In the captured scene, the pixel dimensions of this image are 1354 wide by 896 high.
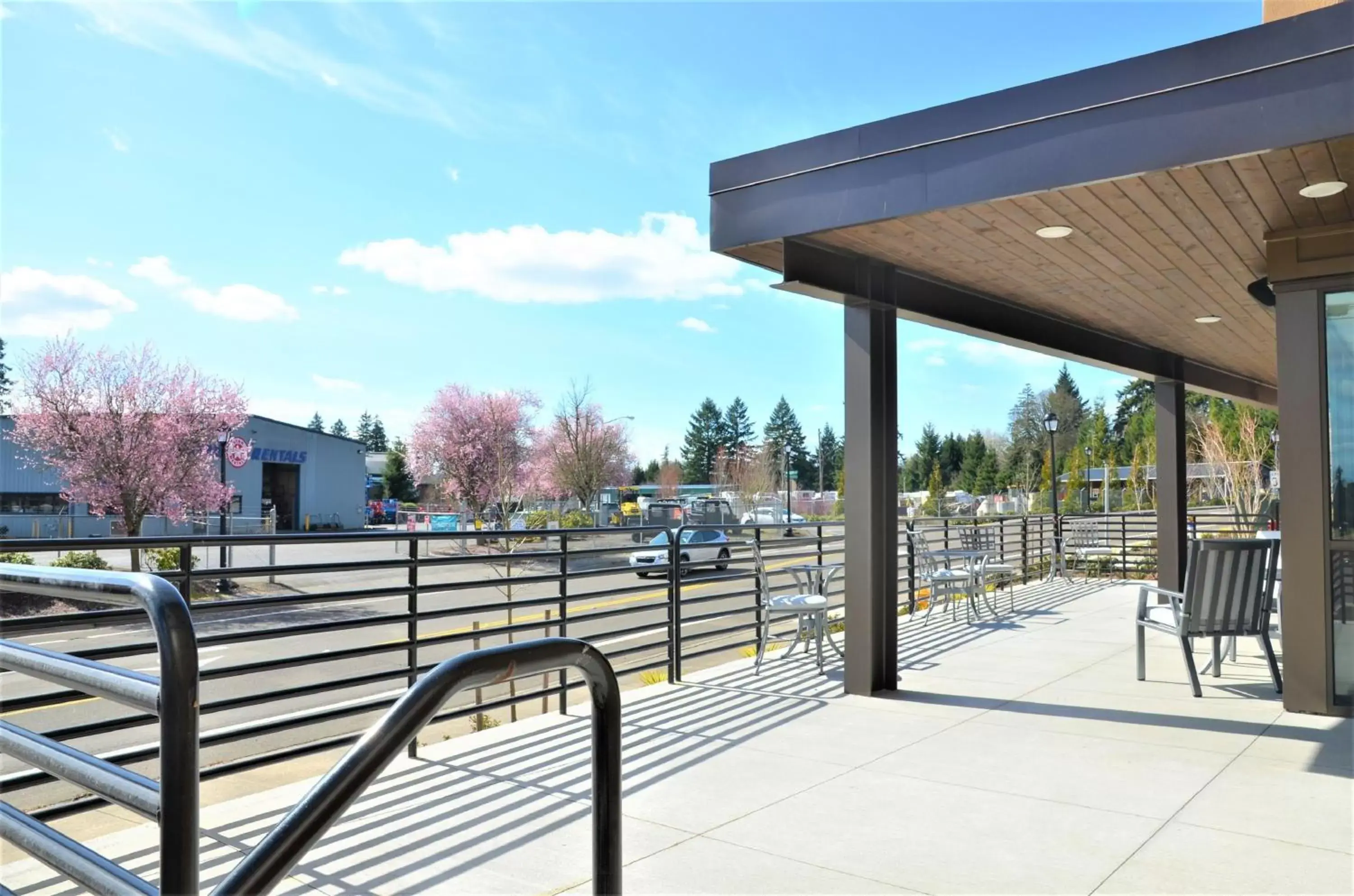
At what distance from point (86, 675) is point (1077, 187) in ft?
15.0

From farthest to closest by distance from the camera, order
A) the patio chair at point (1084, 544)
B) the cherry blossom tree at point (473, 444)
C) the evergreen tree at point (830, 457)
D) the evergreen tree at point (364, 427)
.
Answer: the evergreen tree at point (364, 427) → the evergreen tree at point (830, 457) → the cherry blossom tree at point (473, 444) → the patio chair at point (1084, 544)

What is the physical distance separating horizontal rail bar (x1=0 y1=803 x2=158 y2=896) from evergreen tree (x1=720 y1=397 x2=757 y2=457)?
89161 mm

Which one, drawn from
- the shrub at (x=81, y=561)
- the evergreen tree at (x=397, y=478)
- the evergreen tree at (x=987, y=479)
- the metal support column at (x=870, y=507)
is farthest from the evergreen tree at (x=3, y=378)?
the evergreen tree at (x=987, y=479)

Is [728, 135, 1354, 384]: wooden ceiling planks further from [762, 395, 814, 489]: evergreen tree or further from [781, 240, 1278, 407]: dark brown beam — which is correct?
[762, 395, 814, 489]: evergreen tree

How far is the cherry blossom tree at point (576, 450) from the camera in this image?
3469 cm

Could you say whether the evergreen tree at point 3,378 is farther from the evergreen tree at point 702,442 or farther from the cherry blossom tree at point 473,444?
the evergreen tree at point 702,442

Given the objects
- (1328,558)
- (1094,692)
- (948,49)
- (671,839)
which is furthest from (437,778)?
(948,49)

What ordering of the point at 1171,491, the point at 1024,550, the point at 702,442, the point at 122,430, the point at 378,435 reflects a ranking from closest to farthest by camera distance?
the point at 1171,491, the point at 1024,550, the point at 122,430, the point at 702,442, the point at 378,435

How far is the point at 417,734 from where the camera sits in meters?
1.54

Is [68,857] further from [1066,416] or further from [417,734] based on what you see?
[1066,416]

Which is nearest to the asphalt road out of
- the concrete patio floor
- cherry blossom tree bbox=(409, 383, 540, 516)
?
the concrete patio floor

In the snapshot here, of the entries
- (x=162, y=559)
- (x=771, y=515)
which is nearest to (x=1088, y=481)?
(x=771, y=515)

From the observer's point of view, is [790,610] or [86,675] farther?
[790,610]

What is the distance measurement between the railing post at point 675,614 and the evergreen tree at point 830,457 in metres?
80.0
